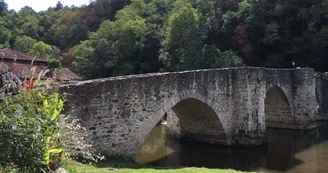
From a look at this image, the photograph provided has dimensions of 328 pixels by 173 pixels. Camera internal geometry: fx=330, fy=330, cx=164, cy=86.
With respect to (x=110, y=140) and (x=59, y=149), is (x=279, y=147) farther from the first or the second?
(x=59, y=149)

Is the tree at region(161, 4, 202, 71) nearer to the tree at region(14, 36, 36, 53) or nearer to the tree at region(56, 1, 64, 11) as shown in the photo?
the tree at region(14, 36, 36, 53)

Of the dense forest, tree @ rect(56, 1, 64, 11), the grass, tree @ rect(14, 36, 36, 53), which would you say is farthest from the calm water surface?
tree @ rect(56, 1, 64, 11)

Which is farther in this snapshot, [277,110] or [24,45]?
[24,45]

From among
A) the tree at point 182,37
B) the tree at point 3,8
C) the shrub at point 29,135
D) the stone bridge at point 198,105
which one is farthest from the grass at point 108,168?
the tree at point 3,8

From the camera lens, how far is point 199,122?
17.0 m

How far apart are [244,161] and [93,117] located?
7.64 m

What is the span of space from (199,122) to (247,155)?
3.06m

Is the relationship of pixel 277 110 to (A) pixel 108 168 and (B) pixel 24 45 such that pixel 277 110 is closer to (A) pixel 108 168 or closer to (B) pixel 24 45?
(A) pixel 108 168

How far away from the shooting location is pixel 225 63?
31.0 m

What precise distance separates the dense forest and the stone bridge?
28.5ft

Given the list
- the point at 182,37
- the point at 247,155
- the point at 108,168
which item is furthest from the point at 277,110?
the point at 108,168

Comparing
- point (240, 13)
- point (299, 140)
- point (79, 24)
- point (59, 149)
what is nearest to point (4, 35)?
point (79, 24)

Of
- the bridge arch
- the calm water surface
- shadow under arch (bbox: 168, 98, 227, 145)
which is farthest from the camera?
shadow under arch (bbox: 168, 98, 227, 145)

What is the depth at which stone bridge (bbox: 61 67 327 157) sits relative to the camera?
9727 mm
